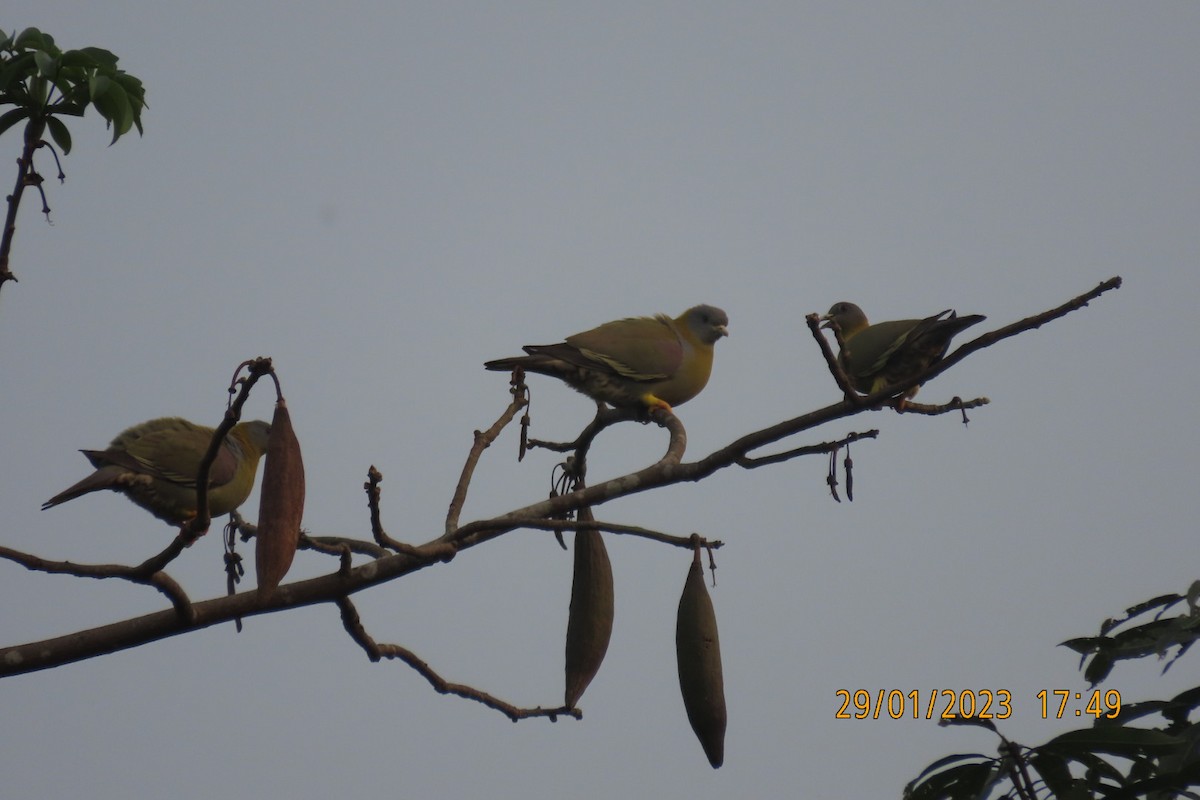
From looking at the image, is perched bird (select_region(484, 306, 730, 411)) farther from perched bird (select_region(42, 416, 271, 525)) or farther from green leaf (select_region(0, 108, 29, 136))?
green leaf (select_region(0, 108, 29, 136))

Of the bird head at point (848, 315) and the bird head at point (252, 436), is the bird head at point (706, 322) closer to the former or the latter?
the bird head at point (848, 315)

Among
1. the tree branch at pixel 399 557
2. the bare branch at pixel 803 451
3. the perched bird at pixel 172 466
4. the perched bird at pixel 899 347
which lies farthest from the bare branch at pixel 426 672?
the perched bird at pixel 172 466

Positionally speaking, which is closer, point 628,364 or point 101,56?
point 101,56

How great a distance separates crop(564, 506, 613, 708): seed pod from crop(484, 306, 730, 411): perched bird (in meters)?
2.58

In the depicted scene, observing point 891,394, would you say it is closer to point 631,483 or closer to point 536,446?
point 631,483

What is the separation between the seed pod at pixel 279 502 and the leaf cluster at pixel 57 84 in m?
1.47

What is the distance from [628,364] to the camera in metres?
6.26

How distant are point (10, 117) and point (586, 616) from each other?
2241 millimetres

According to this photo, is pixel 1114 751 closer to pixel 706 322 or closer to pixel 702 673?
pixel 702 673

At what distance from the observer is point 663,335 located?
670cm

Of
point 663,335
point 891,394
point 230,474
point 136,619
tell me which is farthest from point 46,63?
point 663,335

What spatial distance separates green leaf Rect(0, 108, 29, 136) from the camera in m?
3.52

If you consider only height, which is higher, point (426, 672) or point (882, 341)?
point (882, 341)

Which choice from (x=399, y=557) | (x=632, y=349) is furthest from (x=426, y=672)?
(x=632, y=349)
